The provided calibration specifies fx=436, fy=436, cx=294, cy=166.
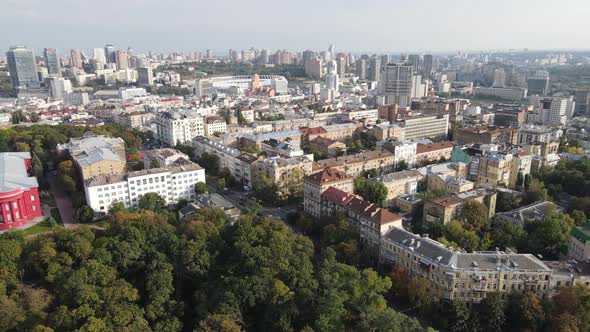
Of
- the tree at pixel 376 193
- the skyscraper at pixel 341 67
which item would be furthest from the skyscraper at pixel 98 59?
the tree at pixel 376 193

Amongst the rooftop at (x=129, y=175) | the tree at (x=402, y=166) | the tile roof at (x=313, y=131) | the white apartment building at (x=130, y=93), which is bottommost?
the tree at (x=402, y=166)

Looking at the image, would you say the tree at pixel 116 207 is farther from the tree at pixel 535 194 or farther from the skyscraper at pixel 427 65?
the skyscraper at pixel 427 65

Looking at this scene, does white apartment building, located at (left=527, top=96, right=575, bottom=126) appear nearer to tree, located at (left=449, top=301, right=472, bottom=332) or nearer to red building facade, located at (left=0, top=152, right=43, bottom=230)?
tree, located at (left=449, top=301, right=472, bottom=332)

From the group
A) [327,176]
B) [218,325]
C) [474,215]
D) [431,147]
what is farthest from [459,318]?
[431,147]

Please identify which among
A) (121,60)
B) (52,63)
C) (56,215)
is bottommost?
(56,215)

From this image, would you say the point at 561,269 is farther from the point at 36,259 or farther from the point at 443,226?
the point at 36,259

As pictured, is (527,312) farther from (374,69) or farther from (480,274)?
(374,69)
